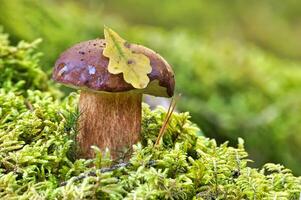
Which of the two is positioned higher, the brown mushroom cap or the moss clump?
the brown mushroom cap

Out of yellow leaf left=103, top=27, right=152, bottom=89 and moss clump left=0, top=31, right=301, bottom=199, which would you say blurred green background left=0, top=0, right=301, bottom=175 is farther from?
yellow leaf left=103, top=27, right=152, bottom=89

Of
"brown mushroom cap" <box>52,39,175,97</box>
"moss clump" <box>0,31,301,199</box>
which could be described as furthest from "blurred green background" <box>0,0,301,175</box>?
"brown mushroom cap" <box>52,39,175,97</box>

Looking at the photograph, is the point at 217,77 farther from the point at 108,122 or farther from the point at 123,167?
the point at 123,167

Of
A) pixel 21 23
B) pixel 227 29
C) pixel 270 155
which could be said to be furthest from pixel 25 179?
pixel 227 29

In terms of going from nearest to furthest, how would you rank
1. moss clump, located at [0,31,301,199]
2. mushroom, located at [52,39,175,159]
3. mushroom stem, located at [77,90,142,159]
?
moss clump, located at [0,31,301,199] → mushroom, located at [52,39,175,159] → mushroom stem, located at [77,90,142,159]

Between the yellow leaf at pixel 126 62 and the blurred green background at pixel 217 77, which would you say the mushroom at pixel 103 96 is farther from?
the blurred green background at pixel 217 77

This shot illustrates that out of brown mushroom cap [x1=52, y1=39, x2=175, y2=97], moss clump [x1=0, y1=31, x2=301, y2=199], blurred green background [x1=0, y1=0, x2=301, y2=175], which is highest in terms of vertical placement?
blurred green background [x1=0, y1=0, x2=301, y2=175]

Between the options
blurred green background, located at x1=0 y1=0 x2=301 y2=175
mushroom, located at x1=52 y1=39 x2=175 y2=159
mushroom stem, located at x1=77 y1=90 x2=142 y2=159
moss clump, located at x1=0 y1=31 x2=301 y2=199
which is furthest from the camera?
blurred green background, located at x1=0 y1=0 x2=301 y2=175

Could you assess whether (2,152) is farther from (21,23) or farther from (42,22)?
(42,22)

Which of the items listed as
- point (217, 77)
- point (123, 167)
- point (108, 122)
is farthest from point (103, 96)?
point (217, 77)
